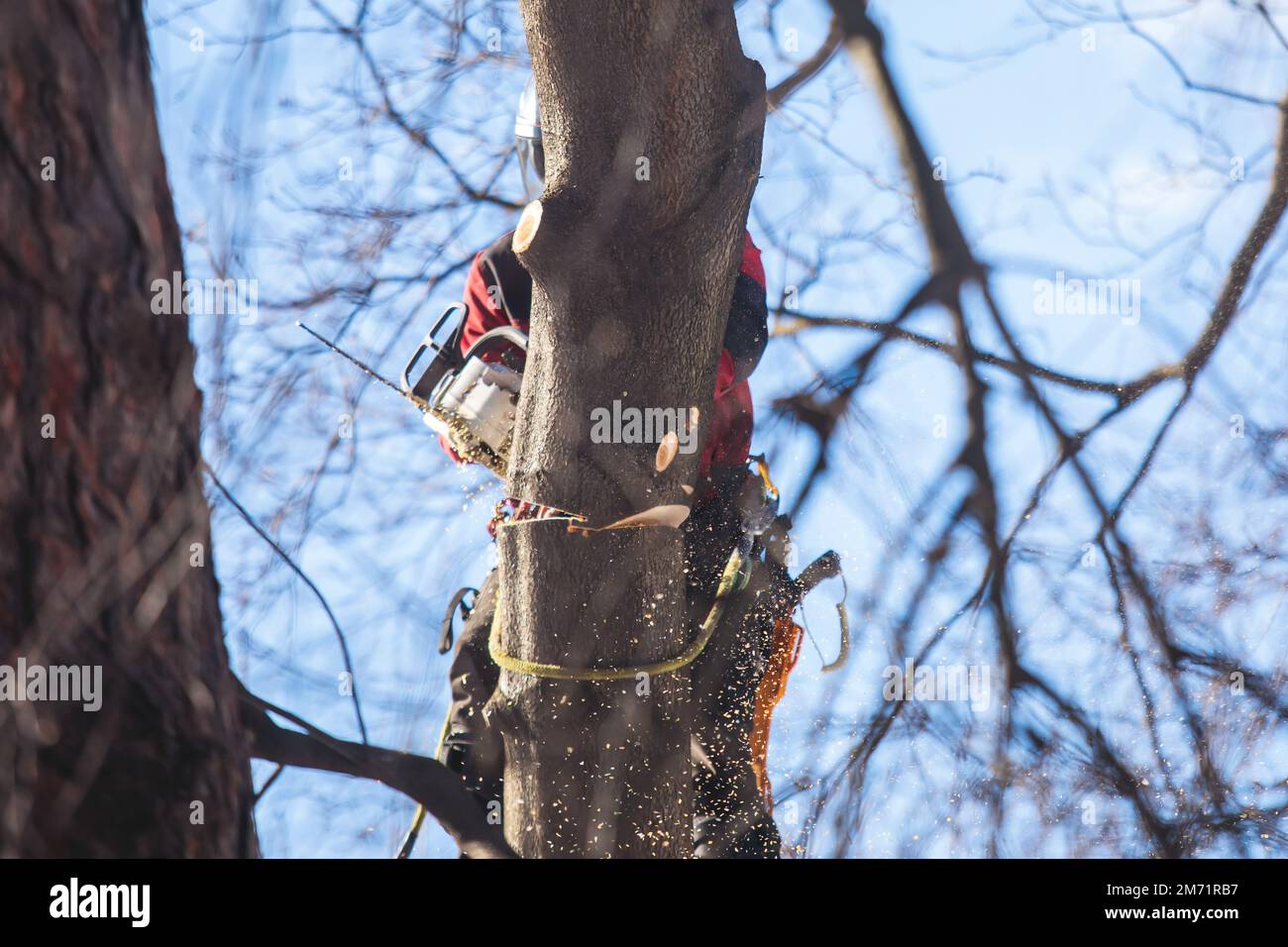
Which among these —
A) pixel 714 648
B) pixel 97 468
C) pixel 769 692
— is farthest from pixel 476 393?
pixel 97 468

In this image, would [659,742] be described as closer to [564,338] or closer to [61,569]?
[564,338]

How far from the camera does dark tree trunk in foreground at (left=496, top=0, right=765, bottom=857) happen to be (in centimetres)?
195

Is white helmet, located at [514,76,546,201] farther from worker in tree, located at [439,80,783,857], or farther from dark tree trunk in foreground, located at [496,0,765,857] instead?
dark tree trunk in foreground, located at [496,0,765,857]

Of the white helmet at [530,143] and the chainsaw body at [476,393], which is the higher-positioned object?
the white helmet at [530,143]

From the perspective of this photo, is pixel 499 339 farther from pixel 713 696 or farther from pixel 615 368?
pixel 713 696

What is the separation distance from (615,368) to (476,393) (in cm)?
51

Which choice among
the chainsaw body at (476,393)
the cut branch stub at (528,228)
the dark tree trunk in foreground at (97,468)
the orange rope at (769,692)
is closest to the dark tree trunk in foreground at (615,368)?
the cut branch stub at (528,228)

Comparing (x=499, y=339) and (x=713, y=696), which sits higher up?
(x=499, y=339)

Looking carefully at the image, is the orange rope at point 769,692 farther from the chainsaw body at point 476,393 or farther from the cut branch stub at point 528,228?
the cut branch stub at point 528,228

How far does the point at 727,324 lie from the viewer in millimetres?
2428

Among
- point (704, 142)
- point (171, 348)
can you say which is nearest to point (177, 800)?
point (171, 348)

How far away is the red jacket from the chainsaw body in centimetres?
7

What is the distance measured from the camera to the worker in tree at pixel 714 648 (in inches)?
101

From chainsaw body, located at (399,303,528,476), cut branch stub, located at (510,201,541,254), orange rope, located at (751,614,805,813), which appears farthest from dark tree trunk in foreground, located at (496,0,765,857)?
orange rope, located at (751,614,805,813)
